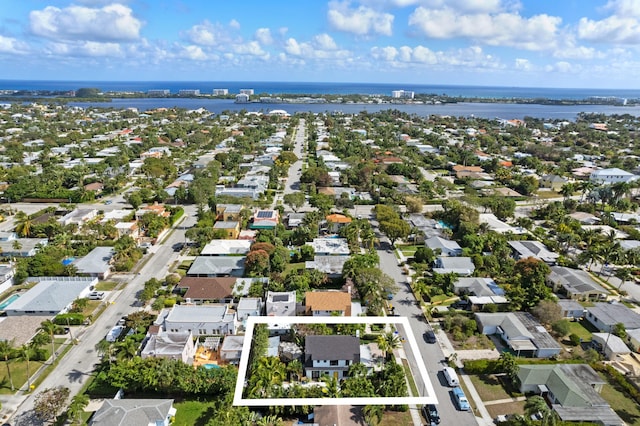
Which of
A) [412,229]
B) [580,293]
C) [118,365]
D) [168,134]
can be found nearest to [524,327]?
[580,293]

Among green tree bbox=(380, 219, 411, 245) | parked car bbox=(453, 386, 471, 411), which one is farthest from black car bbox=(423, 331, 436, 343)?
green tree bbox=(380, 219, 411, 245)

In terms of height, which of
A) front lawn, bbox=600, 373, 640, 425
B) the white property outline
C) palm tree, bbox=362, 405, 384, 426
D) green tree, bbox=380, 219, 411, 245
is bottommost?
front lawn, bbox=600, 373, 640, 425

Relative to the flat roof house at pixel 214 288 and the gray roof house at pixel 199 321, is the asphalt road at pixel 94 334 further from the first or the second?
the gray roof house at pixel 199 321

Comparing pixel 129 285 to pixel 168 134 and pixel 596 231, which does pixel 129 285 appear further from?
pixel 168 134

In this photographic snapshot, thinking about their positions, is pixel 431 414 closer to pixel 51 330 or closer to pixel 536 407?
pixel 536 407

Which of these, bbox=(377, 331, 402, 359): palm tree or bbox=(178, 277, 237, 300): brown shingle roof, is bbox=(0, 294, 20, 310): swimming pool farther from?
bbox=(377, 331, 402, 359): palm tree

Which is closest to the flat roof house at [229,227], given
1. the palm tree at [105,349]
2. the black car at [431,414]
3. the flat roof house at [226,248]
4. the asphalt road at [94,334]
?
the flat roof house at [226,248]
